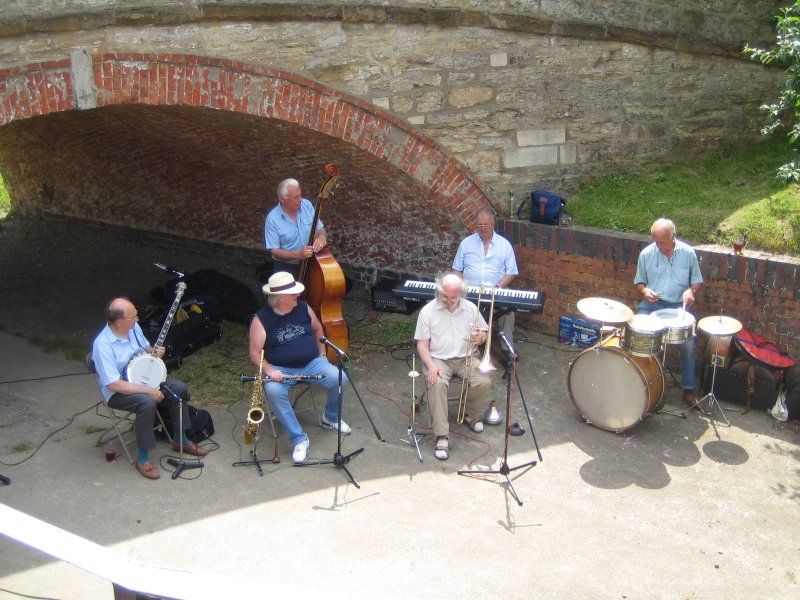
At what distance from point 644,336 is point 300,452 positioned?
110 inches

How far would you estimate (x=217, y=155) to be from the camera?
10047mm

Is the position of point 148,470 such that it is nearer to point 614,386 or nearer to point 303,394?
point 303,394

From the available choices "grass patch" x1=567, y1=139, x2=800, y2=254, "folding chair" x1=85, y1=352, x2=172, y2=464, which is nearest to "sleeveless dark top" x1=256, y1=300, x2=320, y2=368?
"folding chair" x1=85, y1=352, x2=172, y2=464

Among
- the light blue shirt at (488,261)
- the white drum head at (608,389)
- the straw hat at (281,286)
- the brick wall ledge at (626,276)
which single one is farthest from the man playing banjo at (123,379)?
the brick wall ledge at (626,276)

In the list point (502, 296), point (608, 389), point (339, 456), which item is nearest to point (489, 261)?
point (502, 296)

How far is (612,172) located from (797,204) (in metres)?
2.14

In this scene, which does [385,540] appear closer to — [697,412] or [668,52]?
[697,412]

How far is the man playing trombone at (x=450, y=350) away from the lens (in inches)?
260

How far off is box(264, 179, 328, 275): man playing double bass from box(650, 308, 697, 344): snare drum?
3.13 meters

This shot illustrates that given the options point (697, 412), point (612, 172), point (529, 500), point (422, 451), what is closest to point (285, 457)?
point (422, 451)

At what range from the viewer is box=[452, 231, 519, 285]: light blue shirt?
8.05 meters

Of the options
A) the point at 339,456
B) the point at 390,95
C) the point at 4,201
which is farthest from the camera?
the point at 4,201

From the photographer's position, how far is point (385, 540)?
5531 millimetres

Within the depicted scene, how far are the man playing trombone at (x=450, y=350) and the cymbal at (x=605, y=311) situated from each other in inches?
32.9
